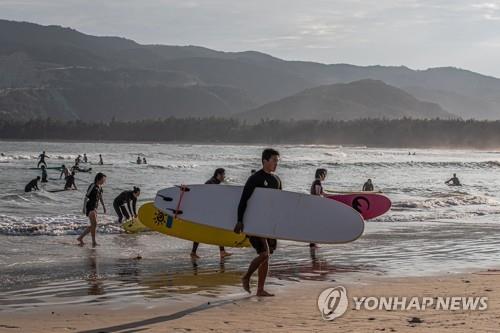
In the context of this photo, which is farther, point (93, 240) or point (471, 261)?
point (93, 240)

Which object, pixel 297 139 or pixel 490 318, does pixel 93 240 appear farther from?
pixel 297 139

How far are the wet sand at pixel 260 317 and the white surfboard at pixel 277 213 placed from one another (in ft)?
3.04

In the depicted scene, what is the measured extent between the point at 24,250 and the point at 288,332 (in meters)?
7.86

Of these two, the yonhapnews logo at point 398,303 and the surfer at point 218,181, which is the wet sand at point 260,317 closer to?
the yonhapnews logo at point 398,303

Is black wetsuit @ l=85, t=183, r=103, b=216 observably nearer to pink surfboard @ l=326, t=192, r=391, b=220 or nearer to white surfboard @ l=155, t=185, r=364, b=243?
white surfboard @ l=155, t=185, r=364, b=243

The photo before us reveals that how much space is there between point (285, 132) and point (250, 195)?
497 ft

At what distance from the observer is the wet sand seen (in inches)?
279

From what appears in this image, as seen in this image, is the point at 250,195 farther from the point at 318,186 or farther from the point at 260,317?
the point at 318,186

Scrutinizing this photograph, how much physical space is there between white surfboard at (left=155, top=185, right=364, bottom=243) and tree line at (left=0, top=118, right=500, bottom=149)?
4734 inches

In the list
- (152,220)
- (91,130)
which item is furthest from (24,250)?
(91,130)

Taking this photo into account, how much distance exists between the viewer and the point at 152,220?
13.7m

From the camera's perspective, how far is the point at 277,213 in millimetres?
9633

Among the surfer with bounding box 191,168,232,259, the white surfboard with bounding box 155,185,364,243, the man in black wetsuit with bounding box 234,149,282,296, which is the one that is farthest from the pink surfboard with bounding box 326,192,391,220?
the man in black wetsuit with bounding box 234,149,282,296

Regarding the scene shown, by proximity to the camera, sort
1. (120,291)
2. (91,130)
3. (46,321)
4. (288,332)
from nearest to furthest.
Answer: (288,332) → (46,321) → (120,291) → (91,130)
